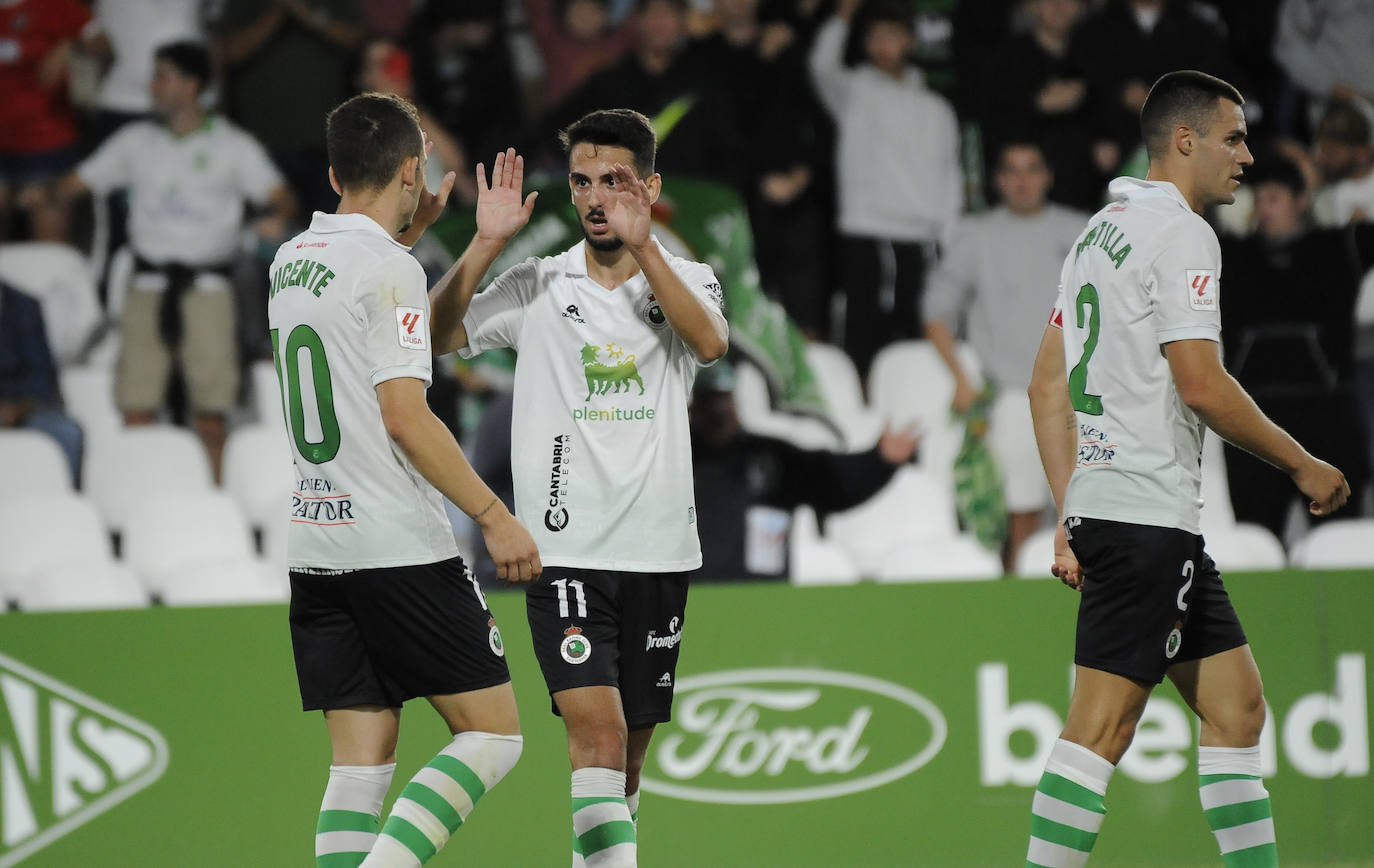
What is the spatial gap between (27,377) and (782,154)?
4171 millimetres

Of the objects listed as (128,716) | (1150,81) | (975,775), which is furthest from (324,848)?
(1150,81)

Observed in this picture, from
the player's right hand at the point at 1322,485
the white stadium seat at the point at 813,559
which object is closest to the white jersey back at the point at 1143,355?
the player's right hand at the point at 1322,485

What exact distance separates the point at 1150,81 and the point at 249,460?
5375 millimetres

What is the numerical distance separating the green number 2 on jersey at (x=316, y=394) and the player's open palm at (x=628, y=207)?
0.82 metres

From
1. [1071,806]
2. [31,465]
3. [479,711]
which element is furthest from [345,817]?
[31,465]

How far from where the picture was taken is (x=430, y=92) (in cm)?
919

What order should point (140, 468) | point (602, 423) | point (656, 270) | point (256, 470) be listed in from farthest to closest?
point (256, 470), point (140, 468), point (602, 423), point (656, 270)

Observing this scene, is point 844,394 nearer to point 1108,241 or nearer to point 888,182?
point 888,182

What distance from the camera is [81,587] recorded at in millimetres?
6867

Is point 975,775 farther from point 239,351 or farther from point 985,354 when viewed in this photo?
point 239,351

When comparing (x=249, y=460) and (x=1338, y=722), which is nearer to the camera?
(x=1338, y=722)

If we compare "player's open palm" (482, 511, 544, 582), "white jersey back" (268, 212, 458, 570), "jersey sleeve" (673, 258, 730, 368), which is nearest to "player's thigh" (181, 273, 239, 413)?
"jersey sleeve" (673, 258, 730, 368)

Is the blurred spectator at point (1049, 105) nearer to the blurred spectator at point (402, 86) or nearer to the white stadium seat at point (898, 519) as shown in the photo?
→ the white stadium seat at point (898, 519)

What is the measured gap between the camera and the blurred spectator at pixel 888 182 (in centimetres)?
915
